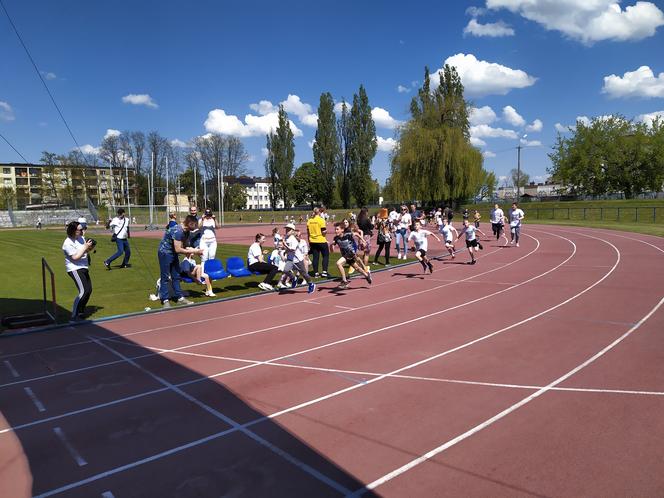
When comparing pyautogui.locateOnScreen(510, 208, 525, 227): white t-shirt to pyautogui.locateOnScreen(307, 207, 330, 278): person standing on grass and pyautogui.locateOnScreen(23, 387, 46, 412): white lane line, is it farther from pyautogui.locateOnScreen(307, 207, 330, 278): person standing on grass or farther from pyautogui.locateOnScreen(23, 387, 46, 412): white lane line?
pyautogui.locateOnScreen(23, 387, 46, 412): white lane line

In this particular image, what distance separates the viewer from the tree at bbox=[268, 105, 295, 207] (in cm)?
8088

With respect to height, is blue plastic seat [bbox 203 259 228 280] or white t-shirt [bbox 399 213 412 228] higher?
white t-shirt [bbox 399 213 412 228]

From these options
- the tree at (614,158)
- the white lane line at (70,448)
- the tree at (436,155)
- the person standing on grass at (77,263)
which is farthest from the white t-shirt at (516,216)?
the tree at (614,158)

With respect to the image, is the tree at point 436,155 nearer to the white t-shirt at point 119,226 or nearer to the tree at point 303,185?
the white t-shirt at point 119,226

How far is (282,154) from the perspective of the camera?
266 feet

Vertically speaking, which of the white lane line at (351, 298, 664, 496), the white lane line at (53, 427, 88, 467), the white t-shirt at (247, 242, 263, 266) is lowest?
the white lane line at (53, 427, 88, 467)

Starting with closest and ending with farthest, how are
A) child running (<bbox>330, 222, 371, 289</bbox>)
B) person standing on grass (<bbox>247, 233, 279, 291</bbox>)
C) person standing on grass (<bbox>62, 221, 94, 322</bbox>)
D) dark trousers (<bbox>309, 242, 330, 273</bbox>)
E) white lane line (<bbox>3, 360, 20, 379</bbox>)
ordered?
white lane line (<bbox>3, 360, 20, 379</bbox>), person standing on grass (<bbox>62, 221, 94, 322</bbox>), child running (<bbox>330, 222, 371, 289</bbox>), person standing on grass (<bbox>247, 233, 279, 291</bbox>), dark trousers (<bbox>309, 242, 330, 273</bbox>)

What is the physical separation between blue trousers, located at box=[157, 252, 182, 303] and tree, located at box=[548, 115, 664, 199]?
65.1 m

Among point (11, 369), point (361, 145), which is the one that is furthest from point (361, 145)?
point (11, 369)

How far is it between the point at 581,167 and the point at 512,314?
63.6 m

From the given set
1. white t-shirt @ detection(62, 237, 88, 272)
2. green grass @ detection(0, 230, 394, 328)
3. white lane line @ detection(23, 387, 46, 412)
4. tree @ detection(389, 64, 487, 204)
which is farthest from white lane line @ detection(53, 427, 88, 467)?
tree @ detection(389, 64, 487, 204)

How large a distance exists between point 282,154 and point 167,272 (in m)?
72.5

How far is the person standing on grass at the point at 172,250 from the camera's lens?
10.3m

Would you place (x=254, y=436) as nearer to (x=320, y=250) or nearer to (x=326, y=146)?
(x=320, y=250)
